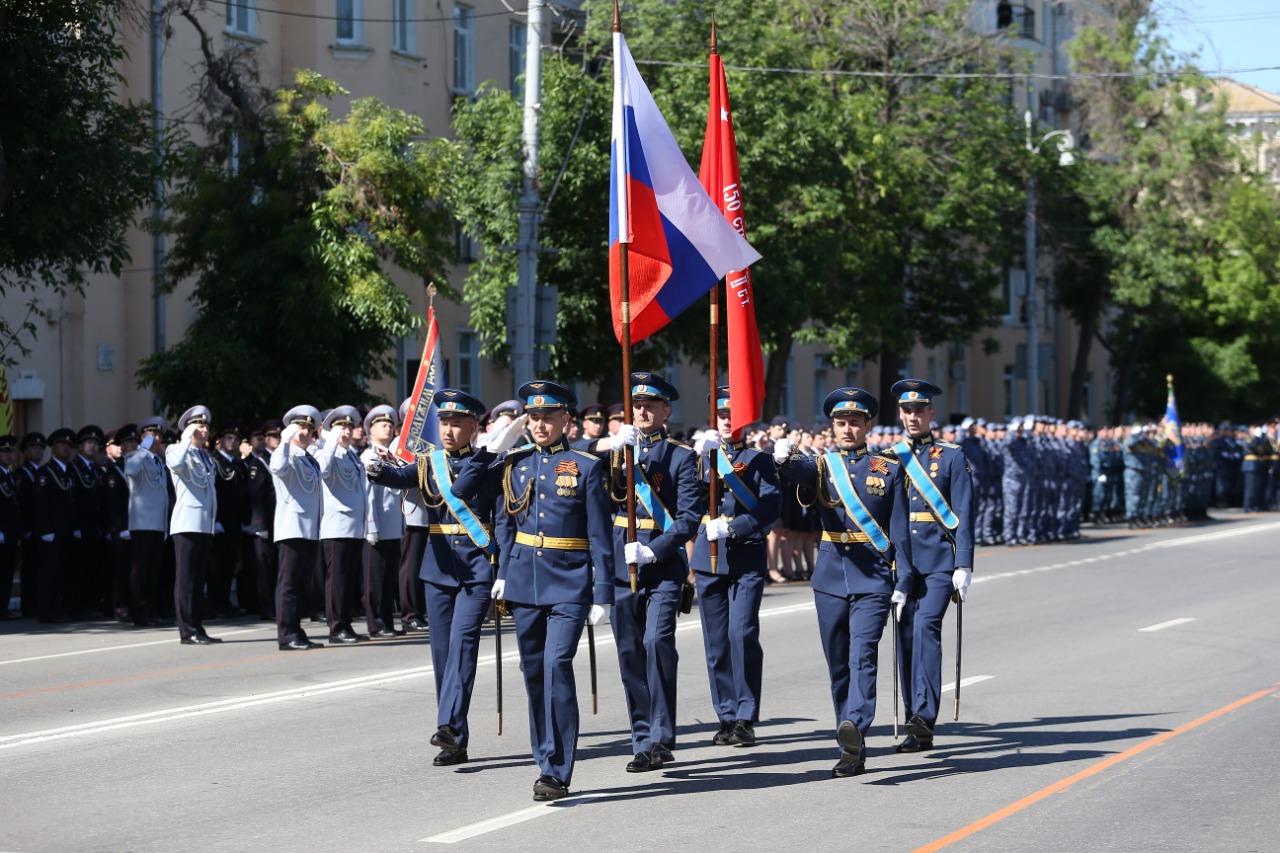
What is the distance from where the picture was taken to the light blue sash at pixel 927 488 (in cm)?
1019

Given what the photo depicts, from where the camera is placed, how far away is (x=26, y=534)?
17.4m

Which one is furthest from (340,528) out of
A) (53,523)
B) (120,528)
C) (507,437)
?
(507,437)

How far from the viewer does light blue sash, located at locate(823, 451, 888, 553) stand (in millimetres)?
9521

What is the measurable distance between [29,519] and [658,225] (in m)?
9.39

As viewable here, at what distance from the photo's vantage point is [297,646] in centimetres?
1489

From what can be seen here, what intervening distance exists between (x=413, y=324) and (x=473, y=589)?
13227 mm

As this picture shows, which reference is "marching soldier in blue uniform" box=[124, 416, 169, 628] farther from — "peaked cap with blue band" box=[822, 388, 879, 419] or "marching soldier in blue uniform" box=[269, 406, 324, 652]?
"peaked cap with blue band" box=[822, 388, 879, 419]

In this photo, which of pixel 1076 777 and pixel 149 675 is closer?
pixel 1076 777

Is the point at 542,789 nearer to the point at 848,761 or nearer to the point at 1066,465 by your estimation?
the point at 848,761

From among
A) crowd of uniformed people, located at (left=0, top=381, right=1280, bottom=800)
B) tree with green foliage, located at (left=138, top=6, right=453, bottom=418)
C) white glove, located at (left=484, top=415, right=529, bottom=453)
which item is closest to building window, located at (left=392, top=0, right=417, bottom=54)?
tree with green foliage, located at (left=138, top=6, right=453, bottom=418)

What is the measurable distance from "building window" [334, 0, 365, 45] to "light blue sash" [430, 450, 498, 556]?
23340 millimetres

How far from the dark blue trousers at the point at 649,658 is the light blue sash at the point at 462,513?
0.72 metres

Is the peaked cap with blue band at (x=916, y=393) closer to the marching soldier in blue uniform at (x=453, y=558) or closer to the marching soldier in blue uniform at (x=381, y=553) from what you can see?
the marching soldier in blue uniform at (x=453, y=558)

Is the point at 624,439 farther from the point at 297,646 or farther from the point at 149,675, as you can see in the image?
the point at 297,646
